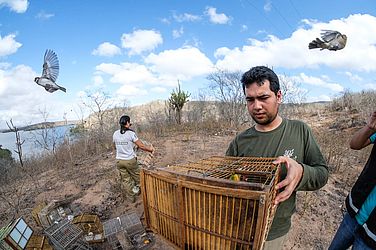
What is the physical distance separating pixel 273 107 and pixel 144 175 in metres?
0.96

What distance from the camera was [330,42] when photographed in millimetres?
4098

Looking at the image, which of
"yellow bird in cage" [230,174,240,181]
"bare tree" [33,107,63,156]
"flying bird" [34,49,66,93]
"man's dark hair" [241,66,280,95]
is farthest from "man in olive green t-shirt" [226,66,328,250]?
"bare tree" [33,107,63,156]

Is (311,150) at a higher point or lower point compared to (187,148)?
higher

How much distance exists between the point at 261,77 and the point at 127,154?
172 inches

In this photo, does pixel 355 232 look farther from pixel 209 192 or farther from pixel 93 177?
pixel 93 177

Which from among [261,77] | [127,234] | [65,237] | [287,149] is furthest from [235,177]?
[65,237]

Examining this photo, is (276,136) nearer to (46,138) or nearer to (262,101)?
(262,101)

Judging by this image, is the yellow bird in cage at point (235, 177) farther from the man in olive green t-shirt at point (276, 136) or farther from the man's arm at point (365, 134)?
the man's arm at point (365, 134)

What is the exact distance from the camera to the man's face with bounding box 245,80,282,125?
148 cm

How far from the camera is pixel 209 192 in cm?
100

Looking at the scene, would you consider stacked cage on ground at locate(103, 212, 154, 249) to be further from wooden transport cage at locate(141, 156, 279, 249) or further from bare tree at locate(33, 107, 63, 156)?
bare tree at locate(33, 107, 63, 156)

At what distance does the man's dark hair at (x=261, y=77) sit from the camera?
4.87 ft

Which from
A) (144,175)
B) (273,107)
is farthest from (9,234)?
(273,107)

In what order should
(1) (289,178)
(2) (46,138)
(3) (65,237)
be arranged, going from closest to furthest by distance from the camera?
(1) (289,178), (3) (65,237), (2) (46,138)
